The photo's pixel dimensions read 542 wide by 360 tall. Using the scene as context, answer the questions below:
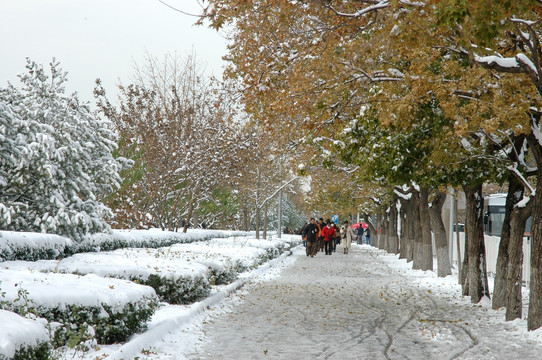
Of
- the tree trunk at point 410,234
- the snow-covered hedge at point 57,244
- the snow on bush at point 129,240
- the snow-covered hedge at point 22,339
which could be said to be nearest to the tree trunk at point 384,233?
the tree trunk at point 410,234

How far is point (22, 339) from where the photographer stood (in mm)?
5641

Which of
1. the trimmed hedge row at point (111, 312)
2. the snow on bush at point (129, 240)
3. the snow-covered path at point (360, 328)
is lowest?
the snow-covered path at point (360, 328)

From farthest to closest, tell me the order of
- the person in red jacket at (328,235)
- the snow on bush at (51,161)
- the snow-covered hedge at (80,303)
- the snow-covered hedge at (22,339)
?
1. the person in red jacket at (328,235)
2. the snow on bush at (51,161)
3. the snow-covered hedge at (80,303)
4. the snow-covered hedge at (22,339)

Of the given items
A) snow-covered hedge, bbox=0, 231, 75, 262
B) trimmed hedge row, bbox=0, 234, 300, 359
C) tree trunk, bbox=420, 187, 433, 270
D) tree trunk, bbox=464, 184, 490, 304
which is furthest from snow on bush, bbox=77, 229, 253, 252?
tree trunk, bbox=420, 187, 433, 270

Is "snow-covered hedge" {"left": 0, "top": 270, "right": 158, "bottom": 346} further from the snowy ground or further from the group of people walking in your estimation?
the group of people walking

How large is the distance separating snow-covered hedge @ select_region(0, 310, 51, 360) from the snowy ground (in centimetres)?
134

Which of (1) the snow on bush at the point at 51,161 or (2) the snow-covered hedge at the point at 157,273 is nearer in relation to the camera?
(2) the snow-covered hedge at the point at 157,273

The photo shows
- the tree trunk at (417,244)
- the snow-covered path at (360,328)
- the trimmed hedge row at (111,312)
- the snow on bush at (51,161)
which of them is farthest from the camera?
the tree trunk at (417,244)

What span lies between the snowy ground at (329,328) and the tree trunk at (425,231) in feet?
23.4

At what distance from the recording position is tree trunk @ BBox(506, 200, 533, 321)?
42.2 feet

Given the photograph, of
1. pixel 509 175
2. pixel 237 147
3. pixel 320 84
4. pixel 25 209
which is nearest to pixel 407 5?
pixel 320 84

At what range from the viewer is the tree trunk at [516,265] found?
42.2ft

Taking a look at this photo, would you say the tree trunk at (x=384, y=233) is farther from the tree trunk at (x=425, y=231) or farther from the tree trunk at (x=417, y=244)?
→ the tree trunk at (x=425, y=231)

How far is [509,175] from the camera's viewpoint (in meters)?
14.6
